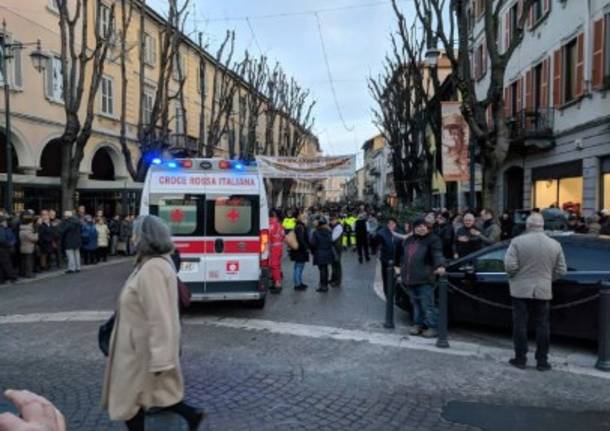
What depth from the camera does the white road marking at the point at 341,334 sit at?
21.7 feet

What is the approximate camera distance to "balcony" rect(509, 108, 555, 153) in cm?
1962

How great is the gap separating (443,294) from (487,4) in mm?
Result: 8653

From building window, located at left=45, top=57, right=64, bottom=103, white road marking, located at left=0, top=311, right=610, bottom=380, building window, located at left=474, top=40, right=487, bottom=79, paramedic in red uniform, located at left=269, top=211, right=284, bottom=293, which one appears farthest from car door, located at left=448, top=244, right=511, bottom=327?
building window, located at left=474, top=40, right=487, bottom=79

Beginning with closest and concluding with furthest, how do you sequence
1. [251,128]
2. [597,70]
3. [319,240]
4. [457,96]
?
[319,240]
[597,70]
[457,96]
[251,128]

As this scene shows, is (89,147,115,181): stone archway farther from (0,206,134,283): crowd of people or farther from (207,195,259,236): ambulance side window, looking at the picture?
(207,195,259,236): ambulance side window

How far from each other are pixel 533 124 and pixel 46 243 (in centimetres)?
1700

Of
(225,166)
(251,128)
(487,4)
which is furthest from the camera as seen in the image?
(251,128)

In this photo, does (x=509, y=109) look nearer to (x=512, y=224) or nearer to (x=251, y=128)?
(x=512, y=224)

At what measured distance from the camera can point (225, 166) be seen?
910cm

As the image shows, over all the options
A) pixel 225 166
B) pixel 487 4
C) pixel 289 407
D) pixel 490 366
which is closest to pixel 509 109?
pixel 487 4

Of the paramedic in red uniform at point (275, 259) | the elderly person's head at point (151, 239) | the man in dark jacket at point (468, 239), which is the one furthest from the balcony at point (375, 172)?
the elderly person's head at point (151, 239)

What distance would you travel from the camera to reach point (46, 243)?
600 inches

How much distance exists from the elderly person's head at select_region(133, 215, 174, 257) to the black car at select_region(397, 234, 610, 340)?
5.24 m

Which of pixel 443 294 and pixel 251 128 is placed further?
pixel 251 128
